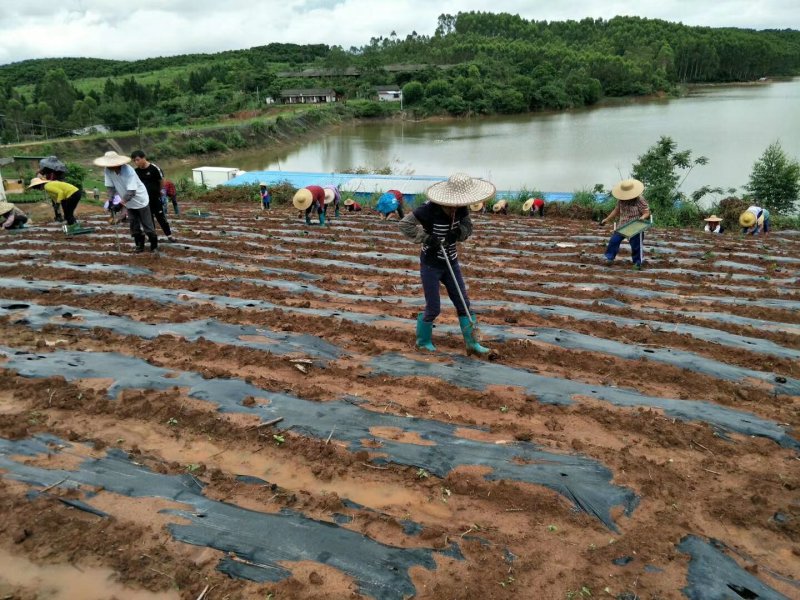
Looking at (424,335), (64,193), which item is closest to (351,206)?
(64,193)

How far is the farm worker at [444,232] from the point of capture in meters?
4.24

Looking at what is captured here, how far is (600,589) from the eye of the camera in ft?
7.20

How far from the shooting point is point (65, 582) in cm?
214

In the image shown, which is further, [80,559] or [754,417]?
[754,417]

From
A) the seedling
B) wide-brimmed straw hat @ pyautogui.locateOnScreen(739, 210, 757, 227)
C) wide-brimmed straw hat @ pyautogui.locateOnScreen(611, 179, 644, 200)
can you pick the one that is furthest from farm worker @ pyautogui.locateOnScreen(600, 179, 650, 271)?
the seedling

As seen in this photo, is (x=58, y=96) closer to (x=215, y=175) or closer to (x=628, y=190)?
(x=215, y=175)

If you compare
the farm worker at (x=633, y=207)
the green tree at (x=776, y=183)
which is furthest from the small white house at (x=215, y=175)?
the green tree at (x=776, y=183)

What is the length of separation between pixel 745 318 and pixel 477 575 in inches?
182

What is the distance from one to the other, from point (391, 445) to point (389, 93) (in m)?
67.8

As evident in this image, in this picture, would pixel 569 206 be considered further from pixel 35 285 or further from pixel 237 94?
pixel 237 94

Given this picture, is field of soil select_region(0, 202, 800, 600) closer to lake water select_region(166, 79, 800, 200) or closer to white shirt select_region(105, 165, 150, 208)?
white shirt select_region(105, 165, 150, 208)

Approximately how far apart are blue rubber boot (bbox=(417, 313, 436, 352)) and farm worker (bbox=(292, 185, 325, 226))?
257 inches

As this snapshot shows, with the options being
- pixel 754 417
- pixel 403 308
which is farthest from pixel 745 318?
pixel 403 308

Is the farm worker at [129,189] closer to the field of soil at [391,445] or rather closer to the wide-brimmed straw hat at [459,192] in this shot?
the field of soil at [391,445]
